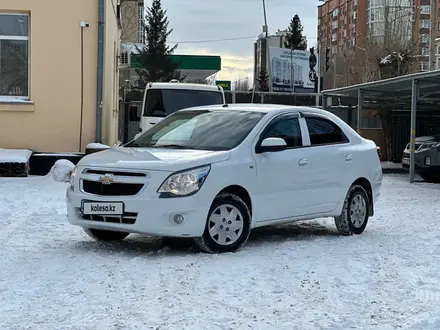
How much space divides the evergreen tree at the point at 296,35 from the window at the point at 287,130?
58078mm

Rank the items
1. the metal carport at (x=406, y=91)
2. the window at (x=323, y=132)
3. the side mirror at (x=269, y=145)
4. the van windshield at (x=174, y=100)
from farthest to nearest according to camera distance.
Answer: the metal carport at (x=406, y=91)
the van windshield at (x=174, y=100)
the window at (x=323, y=132)
the side mirror at (x=269, y=145)

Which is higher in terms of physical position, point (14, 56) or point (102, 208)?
point (14, 56)

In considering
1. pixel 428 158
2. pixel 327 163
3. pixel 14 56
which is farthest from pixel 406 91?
pixel 327 163

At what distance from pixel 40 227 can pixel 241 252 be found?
9.31 ft

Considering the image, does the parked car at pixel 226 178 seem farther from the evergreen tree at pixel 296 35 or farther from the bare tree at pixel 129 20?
the evergreen tree at pixel 296 35

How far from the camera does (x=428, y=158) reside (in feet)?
54.5

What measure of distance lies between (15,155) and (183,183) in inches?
294

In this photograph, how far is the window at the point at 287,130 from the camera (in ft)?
24.2

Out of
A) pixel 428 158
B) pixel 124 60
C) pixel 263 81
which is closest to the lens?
pixel 428 158

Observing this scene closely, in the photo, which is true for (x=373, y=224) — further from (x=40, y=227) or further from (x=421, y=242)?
(x=40, y=227)

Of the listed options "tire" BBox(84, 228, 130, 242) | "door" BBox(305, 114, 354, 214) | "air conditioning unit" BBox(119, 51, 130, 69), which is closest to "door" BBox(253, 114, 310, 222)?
"door" BBox(305, 114, 354, 214)

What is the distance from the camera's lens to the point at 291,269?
6113mm

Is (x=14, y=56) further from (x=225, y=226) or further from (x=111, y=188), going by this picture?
(x=225, y=226)

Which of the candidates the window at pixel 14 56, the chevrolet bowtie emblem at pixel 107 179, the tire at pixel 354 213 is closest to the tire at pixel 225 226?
the chevrolet bowtie emblem at pixel 107 179
